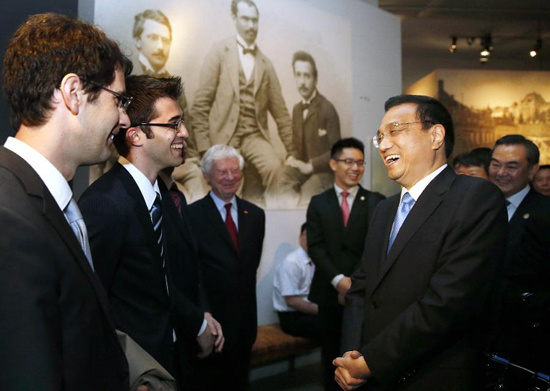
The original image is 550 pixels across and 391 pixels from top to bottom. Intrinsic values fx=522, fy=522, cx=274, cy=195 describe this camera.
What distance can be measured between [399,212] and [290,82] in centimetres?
428

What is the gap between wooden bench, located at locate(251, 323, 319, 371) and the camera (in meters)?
5.05

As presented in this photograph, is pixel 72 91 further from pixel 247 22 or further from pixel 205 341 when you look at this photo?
pixel 247 22

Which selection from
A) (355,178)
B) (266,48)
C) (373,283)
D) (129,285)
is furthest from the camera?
(266,48)

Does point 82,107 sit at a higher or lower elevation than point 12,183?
higher

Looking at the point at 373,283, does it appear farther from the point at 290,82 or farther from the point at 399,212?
the point at 290,82

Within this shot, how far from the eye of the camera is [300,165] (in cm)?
643

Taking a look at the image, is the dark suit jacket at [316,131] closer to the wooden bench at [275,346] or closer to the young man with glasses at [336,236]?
the young man with glasses at [336,236]

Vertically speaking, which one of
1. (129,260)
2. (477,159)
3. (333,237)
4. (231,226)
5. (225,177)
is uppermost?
(477,159)

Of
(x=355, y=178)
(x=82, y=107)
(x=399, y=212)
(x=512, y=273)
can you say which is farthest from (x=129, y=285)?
(x=355, y=178)

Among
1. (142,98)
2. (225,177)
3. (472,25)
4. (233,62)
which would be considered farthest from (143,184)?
(472,25)

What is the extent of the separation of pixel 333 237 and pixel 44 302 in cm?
355

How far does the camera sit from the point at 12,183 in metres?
1.17

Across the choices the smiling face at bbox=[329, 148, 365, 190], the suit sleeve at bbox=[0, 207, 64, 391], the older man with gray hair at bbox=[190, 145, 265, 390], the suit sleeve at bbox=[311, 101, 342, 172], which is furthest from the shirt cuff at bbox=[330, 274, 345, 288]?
the suit sleeve at bbox=[0, 207, 64, 391]

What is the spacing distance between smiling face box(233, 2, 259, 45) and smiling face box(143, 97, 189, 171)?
3.70 metres
